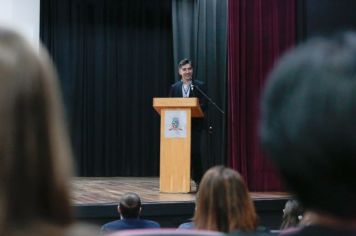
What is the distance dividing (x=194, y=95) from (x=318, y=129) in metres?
5.80

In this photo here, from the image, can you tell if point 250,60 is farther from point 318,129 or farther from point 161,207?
point 318,129

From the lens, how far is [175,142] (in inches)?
244

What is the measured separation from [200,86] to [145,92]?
3.69 metres

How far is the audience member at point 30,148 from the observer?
2.31 feet

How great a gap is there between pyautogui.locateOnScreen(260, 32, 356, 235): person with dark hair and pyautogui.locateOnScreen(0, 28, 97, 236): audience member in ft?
0.84

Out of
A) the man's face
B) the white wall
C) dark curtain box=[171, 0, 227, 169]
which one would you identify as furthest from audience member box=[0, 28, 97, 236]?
dark curtain box=[171, 0, 227, 169]

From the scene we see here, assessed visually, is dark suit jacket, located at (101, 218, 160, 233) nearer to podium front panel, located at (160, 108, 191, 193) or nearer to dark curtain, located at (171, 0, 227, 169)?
podium front panel, located at (160, 108, 191, 193)

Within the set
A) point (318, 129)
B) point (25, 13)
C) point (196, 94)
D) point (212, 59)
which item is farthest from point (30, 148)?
point (212, 59)

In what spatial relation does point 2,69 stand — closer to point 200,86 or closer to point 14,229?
point 14,229

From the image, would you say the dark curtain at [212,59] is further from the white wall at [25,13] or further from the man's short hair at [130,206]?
the man's short hair at [130,206]

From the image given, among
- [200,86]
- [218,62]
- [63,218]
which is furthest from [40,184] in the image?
[218,62]

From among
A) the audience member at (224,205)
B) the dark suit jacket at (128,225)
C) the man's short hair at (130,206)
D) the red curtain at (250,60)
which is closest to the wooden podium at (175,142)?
the red curtain at (250,60)

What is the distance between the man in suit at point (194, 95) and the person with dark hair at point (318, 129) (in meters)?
5.57

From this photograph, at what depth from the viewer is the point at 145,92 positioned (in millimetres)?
10195
